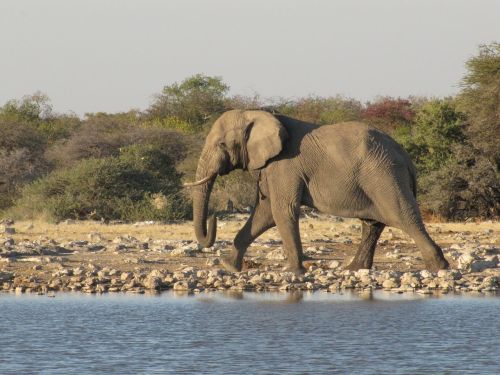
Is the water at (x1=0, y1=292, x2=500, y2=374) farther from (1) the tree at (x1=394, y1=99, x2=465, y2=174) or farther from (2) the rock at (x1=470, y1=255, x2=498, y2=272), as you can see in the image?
(1) the tree at (x1=394, y1=99, x2=465, y2=174)

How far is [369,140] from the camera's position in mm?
16953

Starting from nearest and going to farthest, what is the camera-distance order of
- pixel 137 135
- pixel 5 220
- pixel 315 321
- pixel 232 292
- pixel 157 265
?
pixel 315 321, pixel 232 292, pixel 157 265, pixel 5 220, pixel 137 135

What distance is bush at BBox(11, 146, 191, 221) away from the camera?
90.6 feet

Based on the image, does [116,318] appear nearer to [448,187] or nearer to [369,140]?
[369,140]

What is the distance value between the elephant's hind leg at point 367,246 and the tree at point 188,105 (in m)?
33.8

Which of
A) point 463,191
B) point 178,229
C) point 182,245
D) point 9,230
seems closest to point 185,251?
point 182,245

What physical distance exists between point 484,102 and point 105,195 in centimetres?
1015

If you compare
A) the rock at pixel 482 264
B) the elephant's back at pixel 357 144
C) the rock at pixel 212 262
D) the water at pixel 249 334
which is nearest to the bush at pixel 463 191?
the rock at pixel 482 264

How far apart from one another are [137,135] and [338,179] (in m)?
22.4

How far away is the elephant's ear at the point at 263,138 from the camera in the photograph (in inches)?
666

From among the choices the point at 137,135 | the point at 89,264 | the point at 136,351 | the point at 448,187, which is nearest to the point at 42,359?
the point at 136,351

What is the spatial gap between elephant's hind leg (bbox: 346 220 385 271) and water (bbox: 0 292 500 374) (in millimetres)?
2036

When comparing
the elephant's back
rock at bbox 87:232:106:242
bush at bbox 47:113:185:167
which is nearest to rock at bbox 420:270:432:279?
the elephant's back

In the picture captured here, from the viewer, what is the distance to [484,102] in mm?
31547
